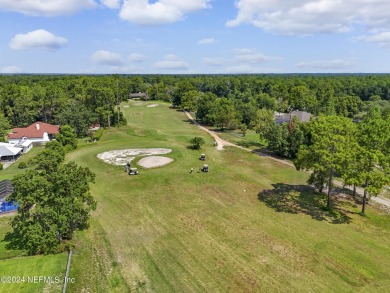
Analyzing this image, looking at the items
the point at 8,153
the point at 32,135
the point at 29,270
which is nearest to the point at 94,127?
the point at 32,135

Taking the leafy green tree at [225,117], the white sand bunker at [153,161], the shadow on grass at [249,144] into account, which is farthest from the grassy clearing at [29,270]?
the leafy green tree at [225,117]

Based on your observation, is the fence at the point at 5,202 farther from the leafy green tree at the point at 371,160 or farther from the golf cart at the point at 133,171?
the leafy green tree at the point at 371,160

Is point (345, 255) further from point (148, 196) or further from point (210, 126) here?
point (210, 126)

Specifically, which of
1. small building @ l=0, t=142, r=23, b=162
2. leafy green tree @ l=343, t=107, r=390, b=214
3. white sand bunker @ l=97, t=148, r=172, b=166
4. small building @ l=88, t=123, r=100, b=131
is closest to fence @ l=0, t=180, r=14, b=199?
white sand bunker @ l=97, t=148, r=172, b=166

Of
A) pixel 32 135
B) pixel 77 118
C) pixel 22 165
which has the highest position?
pixel 77 118

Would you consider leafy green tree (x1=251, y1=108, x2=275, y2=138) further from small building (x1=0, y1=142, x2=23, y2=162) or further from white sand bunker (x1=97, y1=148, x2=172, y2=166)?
small building (x1=0, y1=142, x2=23, y2=162)

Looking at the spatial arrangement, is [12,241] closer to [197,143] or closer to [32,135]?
[197,143]

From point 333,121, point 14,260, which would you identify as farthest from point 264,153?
point 14,260
